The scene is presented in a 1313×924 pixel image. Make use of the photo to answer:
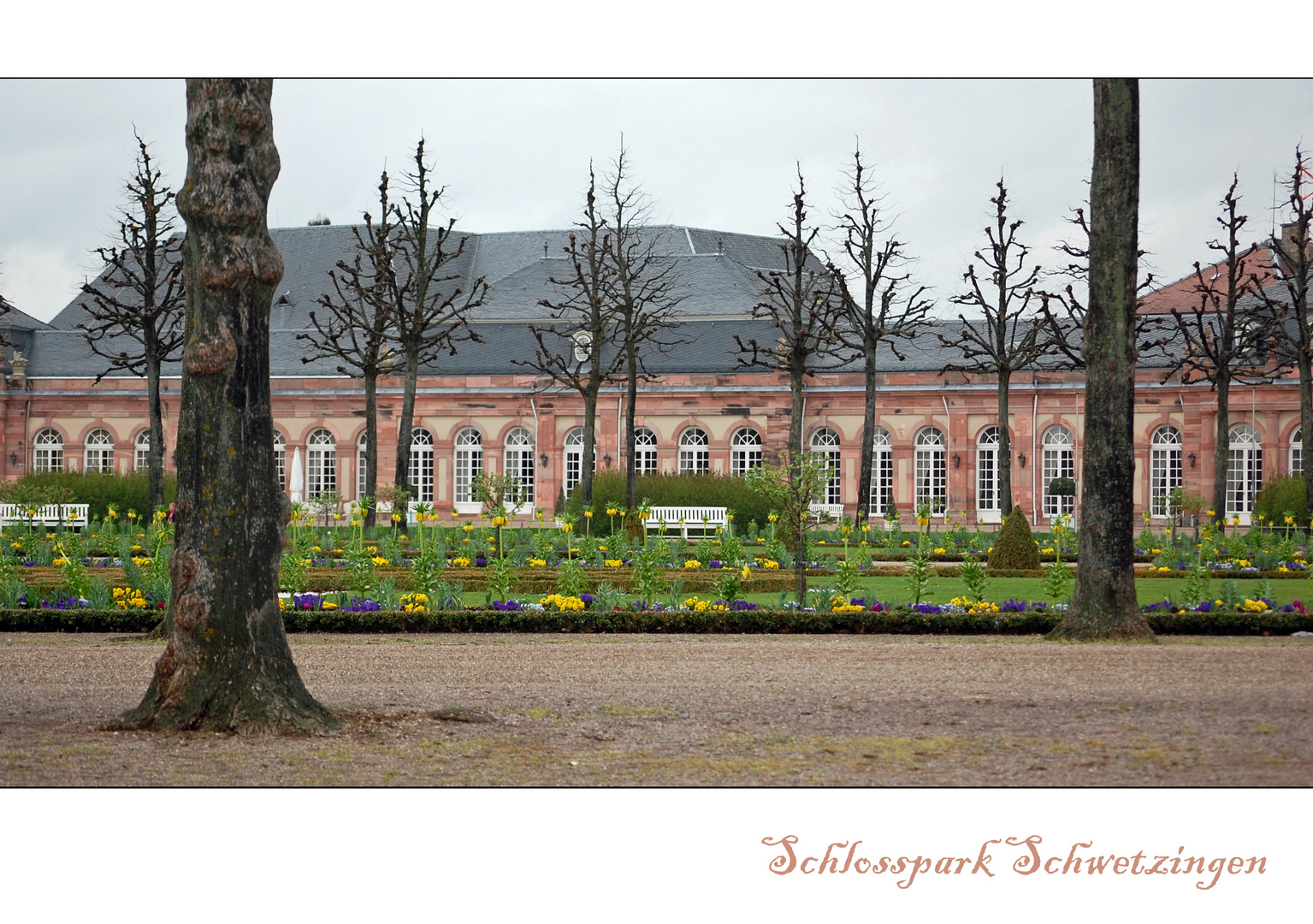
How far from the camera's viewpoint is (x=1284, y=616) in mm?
10391

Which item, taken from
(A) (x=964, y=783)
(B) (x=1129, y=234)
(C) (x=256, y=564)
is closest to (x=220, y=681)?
(C) (x=256, y=564)

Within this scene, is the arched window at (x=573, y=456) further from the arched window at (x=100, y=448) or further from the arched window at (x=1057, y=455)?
the arched window at (x=100, y=448)

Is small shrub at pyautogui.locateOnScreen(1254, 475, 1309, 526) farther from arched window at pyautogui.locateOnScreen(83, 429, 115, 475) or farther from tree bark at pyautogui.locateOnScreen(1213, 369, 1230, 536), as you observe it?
arched window at pyautogui.locateOnScreen(83, 429, 115, 475)

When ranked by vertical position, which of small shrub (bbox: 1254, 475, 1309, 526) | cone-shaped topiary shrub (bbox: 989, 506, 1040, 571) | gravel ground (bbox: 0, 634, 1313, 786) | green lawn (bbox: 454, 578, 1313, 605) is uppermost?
small shrub (bbox: 1254, 475, 1309, 526)

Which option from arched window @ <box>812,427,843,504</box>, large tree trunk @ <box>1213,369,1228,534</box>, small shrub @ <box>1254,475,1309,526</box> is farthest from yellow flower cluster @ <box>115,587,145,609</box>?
arched window @ <box>812,427,843,504</box>

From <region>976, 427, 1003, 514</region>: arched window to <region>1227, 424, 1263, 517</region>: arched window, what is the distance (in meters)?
5.65

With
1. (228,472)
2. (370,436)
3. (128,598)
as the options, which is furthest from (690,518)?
(228,472)

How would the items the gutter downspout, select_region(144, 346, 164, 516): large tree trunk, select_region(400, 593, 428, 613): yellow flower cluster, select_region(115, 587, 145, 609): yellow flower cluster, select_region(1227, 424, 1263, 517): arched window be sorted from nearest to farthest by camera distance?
select_region(400, 593, 428, 613): yellow flower cluster → select_region(115, 587, 145, 609): yellow flower cluster → select_region(144, 346, 164, 516): large tree trunk → select_region(1227, 424, 1263, 517): arched window → the gutter downspout

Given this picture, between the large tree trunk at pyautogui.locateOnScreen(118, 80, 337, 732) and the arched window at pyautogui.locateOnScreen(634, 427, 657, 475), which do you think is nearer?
the large tree trunk at pyautogui.locateOnScreen(118, 80, 337, 732)

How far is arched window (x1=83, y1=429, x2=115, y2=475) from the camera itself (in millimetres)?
35594

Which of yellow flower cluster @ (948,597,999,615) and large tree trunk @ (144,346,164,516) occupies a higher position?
large tree trunk @ (144,346,164,516)

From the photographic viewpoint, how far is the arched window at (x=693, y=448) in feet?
114

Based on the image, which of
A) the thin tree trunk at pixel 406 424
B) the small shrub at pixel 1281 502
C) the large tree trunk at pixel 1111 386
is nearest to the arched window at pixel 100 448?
the thin tree trunk at pixel 406 424
